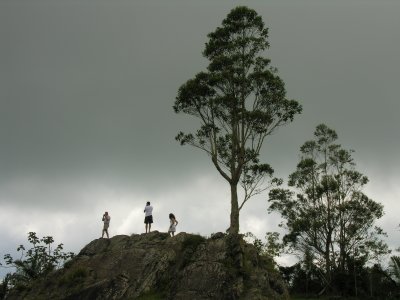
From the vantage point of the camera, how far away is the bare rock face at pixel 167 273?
22.6 meters

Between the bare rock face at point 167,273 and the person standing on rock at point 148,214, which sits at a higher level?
the person standing on rock at point 148,214

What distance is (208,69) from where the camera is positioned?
32.6 m

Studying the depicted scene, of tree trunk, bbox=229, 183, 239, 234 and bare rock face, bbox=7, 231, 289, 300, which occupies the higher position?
tree trunk, bbox=229, 183, 239, 234

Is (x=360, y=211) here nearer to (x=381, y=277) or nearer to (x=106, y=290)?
(x=381, y=277)

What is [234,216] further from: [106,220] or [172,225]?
[106,220]

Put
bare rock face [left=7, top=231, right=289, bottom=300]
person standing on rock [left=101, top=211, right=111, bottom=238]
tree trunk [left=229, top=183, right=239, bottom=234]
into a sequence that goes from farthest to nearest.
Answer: person standing on rock [left=101, top=211, right=111, bottom=238] < tree trunk [left=229, top=183, right=239, bottom=234] < bare rock face [left=7, top=231, right=289, bottom=300]

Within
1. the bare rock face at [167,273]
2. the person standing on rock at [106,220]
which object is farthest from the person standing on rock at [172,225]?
the person standing on rock at [106,220]

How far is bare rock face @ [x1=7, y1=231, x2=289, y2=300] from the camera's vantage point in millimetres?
22562

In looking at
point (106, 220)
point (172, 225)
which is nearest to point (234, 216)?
point (172, 225)

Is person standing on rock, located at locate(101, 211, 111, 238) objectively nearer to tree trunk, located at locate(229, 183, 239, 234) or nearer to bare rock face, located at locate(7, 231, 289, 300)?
bare rock face, located at locate(7, 231, 289, 300)

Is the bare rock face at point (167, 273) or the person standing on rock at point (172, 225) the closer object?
the bare rock face at point (167, 273)

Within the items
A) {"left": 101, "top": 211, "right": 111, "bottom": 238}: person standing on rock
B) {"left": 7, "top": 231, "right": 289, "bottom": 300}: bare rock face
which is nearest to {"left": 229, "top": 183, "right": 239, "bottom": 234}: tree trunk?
{"left": 7, "top": 231, "right": 289, "bottom": 300}: bare rock face

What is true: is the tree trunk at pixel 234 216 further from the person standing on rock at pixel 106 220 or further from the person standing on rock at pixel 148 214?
the person standing on rock at pixel 106 220

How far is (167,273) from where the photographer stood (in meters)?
25.3
